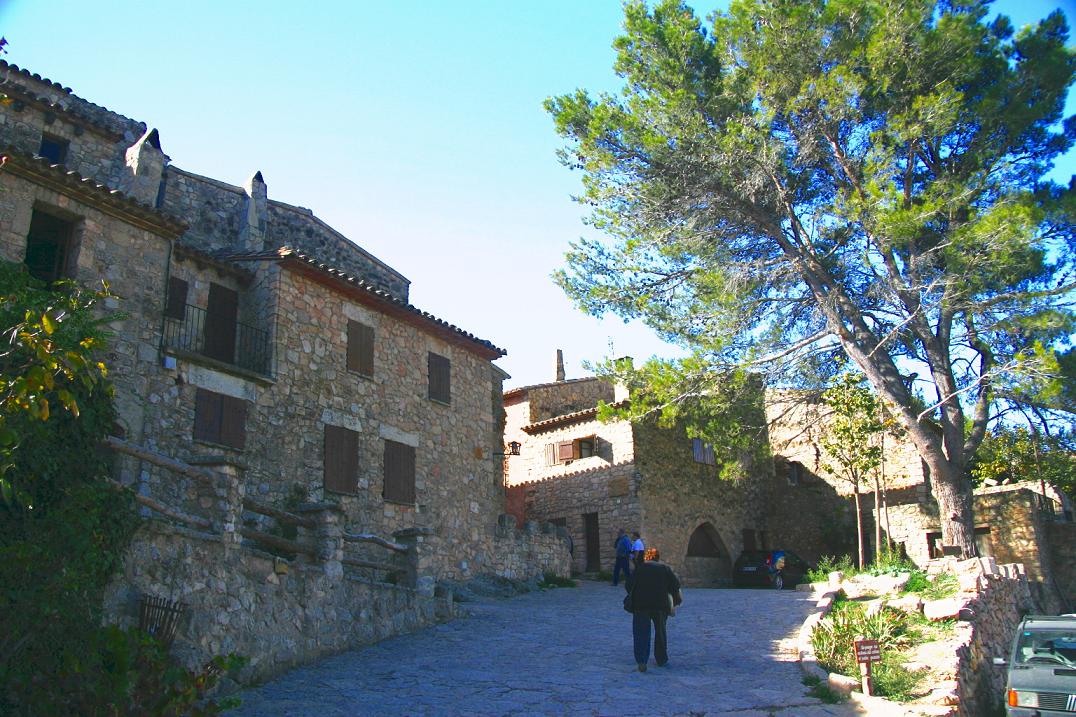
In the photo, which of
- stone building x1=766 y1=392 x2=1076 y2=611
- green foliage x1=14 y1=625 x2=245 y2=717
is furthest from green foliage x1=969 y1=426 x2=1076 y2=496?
green foliage x1=14 y1=625 x2=245 y2=717

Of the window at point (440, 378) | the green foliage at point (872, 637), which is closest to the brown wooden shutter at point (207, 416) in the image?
the window at point (440, 378)

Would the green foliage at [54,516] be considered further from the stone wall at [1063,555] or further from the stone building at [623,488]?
the stone wall at [1063,555]

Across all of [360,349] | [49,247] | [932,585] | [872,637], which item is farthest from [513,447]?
[872,637]

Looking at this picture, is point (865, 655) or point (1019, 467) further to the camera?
point (1019, 467)

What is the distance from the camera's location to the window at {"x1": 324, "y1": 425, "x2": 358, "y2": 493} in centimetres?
1786

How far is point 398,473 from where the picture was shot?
A: 1947 centimetres

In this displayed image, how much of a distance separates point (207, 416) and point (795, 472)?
22.3 m

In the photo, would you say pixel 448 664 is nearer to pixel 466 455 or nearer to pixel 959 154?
pixel 466 455

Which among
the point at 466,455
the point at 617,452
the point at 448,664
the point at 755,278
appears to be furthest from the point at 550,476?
the point at 448,664

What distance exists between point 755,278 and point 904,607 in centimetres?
804

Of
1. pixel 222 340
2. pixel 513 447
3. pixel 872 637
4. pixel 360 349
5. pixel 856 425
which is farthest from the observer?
pixel 513 447

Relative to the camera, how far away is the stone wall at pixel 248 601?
9.69 metres

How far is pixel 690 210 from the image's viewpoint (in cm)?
1931

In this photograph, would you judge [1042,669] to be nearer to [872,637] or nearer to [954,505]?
[872,637]
